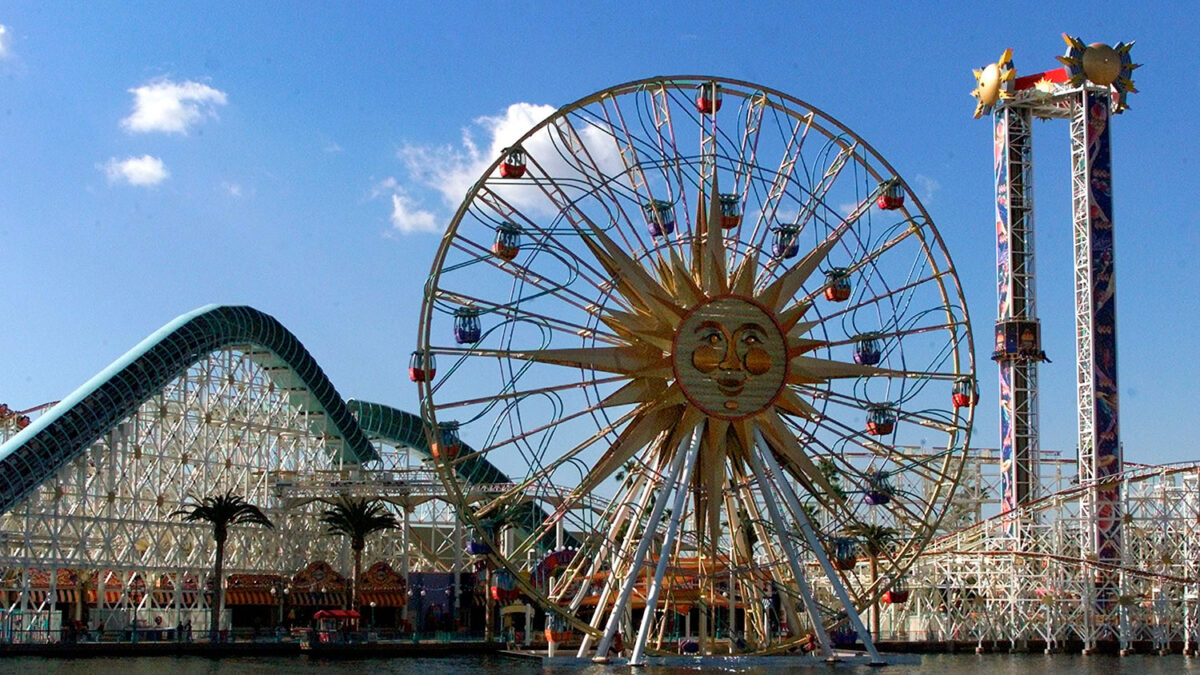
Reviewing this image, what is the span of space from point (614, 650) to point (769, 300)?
11623 millimetres

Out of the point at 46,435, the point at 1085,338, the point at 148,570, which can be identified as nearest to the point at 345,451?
the point at 148,570

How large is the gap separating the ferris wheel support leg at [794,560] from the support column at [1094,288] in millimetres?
36256

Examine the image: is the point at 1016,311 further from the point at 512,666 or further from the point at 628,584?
the point at 628,584

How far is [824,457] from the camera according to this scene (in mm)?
52906

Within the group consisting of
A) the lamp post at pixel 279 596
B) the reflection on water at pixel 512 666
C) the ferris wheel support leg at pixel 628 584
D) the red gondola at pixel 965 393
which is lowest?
the reflection on water at pixel 512 666

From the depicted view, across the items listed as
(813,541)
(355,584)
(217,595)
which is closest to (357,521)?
(355,584)

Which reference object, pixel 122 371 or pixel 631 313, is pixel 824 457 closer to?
pixel 631 313

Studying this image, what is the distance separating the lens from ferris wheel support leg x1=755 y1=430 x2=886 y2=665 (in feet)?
161

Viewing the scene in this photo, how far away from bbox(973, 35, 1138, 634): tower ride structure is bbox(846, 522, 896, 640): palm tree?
20.7 feet

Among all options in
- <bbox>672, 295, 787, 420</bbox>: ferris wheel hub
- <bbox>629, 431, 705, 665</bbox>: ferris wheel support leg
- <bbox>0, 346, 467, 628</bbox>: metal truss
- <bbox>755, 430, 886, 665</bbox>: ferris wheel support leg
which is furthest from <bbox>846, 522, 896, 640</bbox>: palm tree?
<bbox>0, 346, 467, 628</bbox>: metal truss

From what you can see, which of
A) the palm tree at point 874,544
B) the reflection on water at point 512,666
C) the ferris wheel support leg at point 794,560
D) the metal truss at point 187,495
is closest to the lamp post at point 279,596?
the metal truss at point 187,495

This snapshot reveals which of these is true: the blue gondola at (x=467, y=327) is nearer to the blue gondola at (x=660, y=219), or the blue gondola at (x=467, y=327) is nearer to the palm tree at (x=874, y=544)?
the blue gondola at (x=660, y=219)

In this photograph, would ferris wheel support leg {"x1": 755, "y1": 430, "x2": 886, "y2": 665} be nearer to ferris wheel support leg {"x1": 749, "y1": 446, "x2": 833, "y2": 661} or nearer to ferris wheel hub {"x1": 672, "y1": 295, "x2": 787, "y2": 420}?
ferris wheel support leg {"x1": 749, "y1": 446, "x2": 833, "y2": 661}

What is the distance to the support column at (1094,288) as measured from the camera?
8362 centimetres
